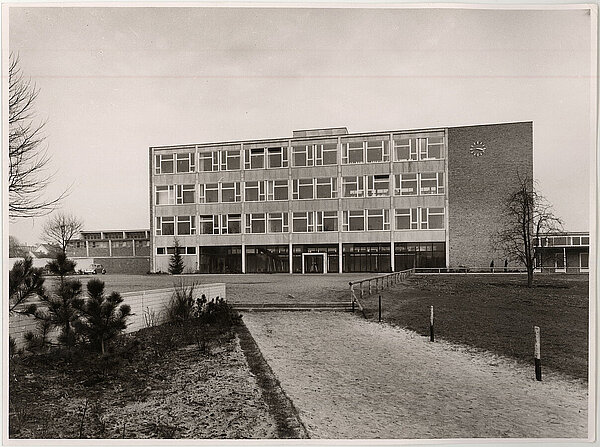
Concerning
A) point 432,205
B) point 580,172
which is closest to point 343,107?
point 580,172

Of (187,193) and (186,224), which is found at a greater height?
(187,193)

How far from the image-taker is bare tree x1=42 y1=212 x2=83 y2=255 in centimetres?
465

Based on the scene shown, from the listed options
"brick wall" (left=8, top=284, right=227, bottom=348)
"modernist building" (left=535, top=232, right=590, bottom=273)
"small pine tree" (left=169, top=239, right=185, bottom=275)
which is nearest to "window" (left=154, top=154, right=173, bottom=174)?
"small pine tree" (left=169, top=239, right=185, bottom=275)

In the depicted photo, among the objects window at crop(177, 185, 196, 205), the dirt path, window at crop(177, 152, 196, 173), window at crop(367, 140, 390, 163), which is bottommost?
the dirt path

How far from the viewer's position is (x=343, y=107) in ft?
16.4

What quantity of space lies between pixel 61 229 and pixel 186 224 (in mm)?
5688

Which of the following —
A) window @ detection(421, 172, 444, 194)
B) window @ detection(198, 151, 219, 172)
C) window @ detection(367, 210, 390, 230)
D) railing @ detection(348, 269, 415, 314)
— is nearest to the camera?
window @ detection(198, 151, 219, 172)

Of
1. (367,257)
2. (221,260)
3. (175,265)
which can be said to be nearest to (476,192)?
(367,257)

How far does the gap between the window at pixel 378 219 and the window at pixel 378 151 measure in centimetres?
105

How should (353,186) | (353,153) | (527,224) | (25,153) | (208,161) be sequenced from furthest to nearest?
(353,153), (353,186), (208,161), (527,224), (25,153)

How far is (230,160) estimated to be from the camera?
900 cm

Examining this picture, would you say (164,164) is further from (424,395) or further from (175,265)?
(424,395)

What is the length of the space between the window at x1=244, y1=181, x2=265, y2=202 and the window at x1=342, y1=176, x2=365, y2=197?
1.62 meters

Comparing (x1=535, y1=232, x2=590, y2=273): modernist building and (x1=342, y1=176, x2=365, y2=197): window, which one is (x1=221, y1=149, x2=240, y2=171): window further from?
(x1=535, y1=232, x2=590, y2=273): modernist building
